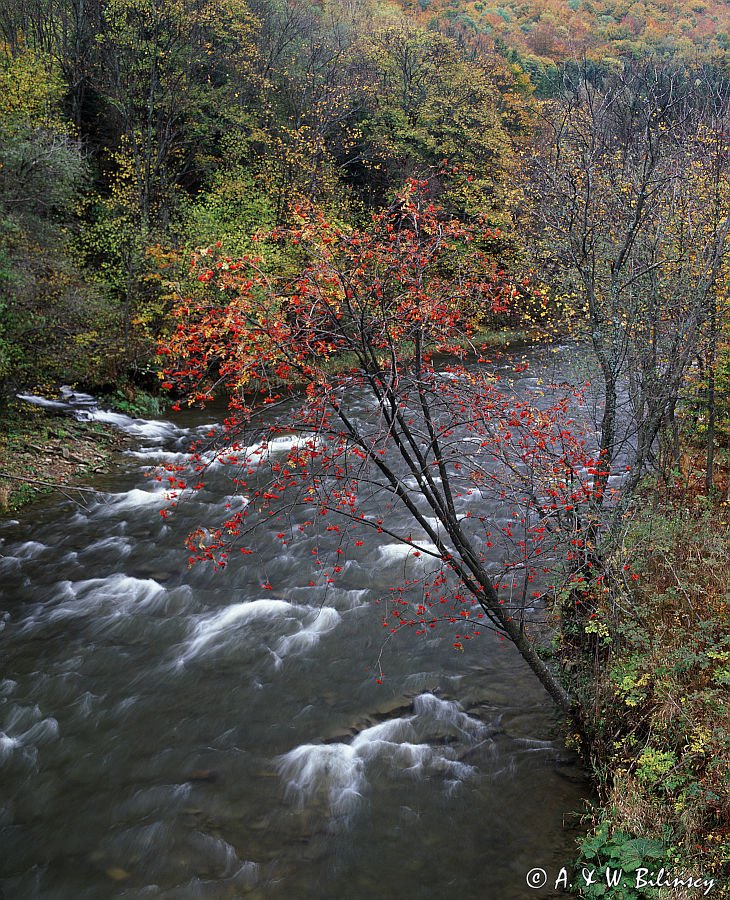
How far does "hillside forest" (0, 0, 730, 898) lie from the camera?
557 cm

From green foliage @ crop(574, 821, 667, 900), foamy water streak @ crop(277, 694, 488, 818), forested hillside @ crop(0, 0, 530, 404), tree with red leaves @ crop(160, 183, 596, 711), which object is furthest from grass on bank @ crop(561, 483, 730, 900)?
forested hillside @ crop(0, 0, 530, 404)

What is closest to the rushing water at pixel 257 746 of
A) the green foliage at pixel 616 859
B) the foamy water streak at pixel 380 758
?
the foamy water streak at pixel 380 758

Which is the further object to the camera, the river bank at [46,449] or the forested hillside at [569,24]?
the forested hillside at [569,24]

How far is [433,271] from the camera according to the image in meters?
8.13

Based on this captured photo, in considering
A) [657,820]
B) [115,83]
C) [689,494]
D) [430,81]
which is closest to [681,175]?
[689,494]

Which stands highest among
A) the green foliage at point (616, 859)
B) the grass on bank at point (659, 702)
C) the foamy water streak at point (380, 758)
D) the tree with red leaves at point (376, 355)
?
the tree with red leaves at point (376, 355)

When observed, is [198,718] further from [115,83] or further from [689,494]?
[115,83]

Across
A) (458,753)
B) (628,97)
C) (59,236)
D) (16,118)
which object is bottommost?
(458,753)

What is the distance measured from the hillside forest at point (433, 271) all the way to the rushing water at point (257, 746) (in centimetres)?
82

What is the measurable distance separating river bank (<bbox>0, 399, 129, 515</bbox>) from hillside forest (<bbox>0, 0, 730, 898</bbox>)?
683 mm

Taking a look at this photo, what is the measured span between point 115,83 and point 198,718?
22738mm

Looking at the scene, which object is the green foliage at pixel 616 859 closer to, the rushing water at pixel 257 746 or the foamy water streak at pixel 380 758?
the rushing water at pixel 257 746

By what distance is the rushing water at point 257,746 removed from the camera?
5.48m

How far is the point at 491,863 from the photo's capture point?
5.42 meters
